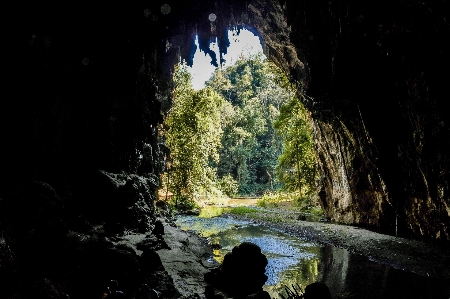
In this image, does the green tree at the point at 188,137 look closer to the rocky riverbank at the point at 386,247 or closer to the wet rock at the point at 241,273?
the rocky riverbank at the point at 386,247

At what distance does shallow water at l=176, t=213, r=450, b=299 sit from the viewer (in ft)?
26.3

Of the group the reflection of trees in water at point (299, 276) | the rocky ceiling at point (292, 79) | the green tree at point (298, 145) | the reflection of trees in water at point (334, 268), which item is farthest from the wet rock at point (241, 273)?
the green tree at point (298, 145)

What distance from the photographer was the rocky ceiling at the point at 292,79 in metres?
6.88

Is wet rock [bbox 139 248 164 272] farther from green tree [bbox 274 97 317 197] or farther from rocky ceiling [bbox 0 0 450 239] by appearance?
green tree [bbox 274 97 317 197]

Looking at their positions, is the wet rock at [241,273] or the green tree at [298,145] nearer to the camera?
the wet rock at [241,273]

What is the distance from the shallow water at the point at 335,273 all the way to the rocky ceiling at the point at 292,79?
3858 millimetres

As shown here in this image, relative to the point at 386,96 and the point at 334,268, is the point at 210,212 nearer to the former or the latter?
the point at 334,268

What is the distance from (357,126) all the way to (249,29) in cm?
931

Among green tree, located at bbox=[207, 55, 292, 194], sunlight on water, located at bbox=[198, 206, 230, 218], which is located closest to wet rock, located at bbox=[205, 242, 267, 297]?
sunlight on water, located at bbox=[198, 206, 230, 218]

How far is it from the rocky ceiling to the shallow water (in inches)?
152

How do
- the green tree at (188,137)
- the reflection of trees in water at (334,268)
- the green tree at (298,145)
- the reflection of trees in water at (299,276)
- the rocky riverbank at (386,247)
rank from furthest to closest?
1. the green tree at (298,145)
2. the green tree at (188,137)
3. the rocky riverbank at (386,247)
4. the reflection of trees in water at (334,268)
5. the reflection of trees in water at (299,276)

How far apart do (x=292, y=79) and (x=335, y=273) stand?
1190 cm

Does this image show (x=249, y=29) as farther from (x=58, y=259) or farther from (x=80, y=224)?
(x=58, y=259)

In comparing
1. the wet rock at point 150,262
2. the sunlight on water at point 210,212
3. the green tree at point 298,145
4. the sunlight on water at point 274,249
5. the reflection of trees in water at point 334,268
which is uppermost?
the green tree at point 298,145
